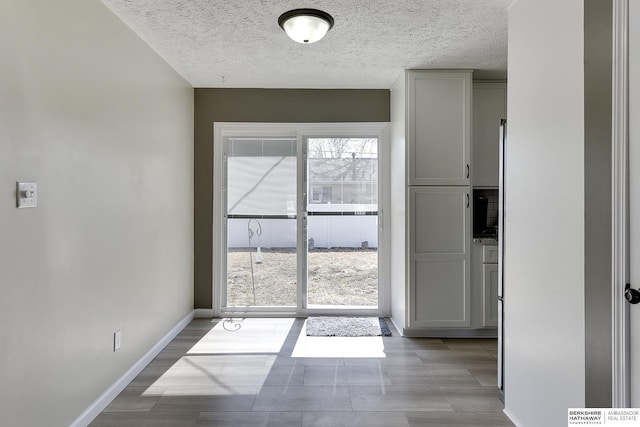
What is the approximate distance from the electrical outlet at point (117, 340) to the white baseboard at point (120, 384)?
0.74 feet

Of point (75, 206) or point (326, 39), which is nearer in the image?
point (75, 206)

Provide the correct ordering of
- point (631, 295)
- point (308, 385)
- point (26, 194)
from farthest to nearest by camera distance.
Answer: point (308, 385) → point (26, 194) → point (631, 295)

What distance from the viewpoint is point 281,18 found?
2578mm

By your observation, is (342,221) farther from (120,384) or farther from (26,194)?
(26,194)

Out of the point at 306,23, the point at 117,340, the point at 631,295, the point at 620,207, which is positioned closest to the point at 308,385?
the point at 117,340

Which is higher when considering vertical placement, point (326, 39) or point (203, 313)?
point (326, 39)

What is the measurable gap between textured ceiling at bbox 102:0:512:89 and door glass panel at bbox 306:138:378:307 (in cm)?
77

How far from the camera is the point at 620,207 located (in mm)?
1499

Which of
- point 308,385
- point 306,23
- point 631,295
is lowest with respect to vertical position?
point 308,385

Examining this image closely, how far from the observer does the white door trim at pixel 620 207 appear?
4.84 feet

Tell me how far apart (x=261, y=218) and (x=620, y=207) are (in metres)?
3.45

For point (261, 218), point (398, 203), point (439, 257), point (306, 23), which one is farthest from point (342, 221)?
point (306, 23)

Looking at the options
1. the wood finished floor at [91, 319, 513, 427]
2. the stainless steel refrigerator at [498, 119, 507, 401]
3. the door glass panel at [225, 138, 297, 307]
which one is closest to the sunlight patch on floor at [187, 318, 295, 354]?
the wood finished floor at [91, 319, 513, 427]

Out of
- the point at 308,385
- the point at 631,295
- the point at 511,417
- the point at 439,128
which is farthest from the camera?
the point at 439,128
